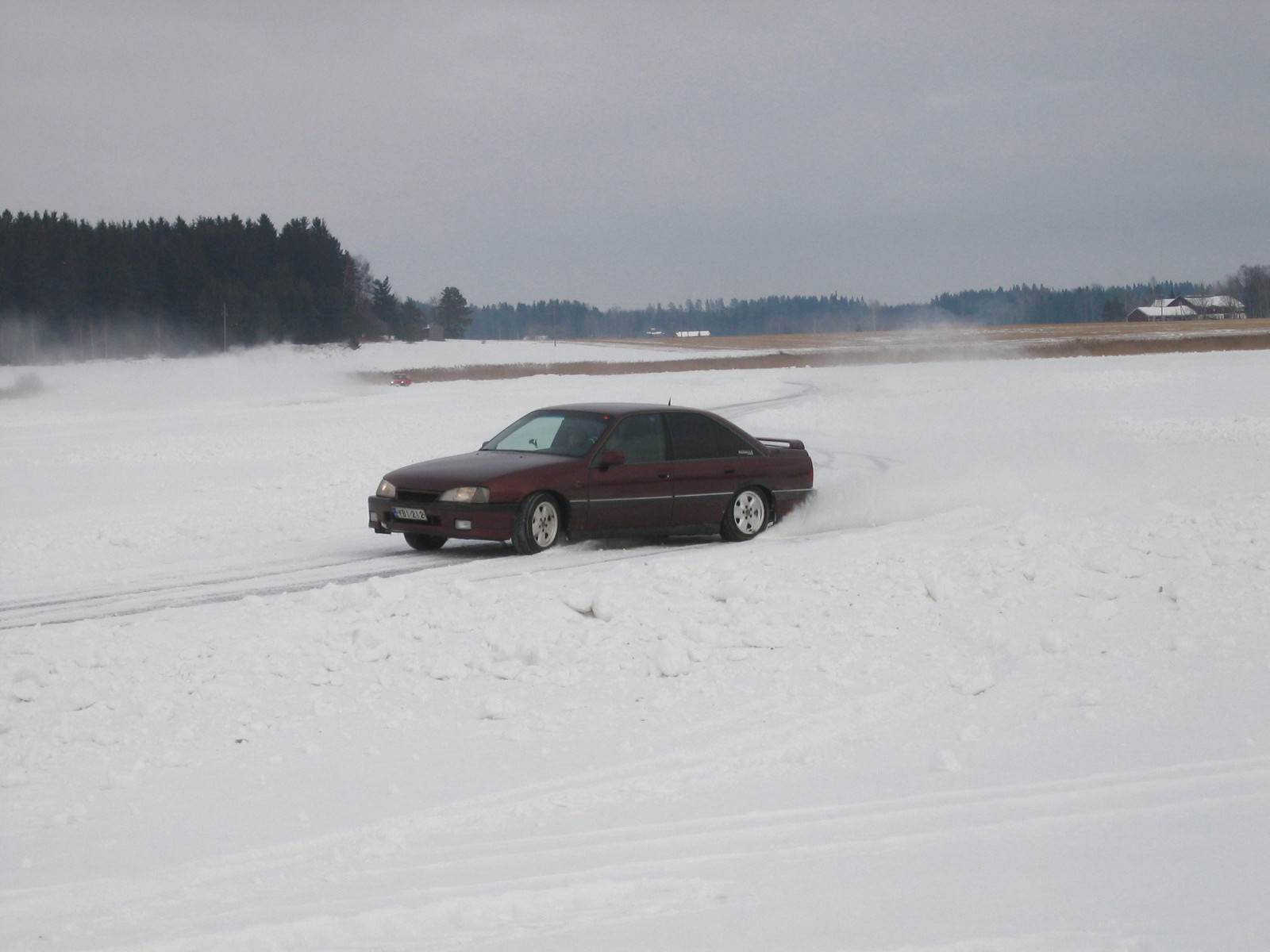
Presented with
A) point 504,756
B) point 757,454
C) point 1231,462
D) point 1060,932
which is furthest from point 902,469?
point 1060,932

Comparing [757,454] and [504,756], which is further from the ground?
[757,454]

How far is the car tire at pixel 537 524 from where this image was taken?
11.9 meters

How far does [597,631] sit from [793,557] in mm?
2856

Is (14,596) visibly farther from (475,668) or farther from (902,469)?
(902,469)

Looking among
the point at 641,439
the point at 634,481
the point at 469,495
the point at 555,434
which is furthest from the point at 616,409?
the point at 469,495

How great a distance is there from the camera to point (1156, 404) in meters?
34.6

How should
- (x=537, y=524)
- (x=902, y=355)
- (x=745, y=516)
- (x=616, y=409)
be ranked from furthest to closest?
(x=902, y=355), (x=745, y=516), (x=616, y=409), (x=537, y=524)

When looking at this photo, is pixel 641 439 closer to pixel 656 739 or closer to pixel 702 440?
pixel 702 440

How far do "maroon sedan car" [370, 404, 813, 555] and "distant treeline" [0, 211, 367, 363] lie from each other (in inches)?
2992

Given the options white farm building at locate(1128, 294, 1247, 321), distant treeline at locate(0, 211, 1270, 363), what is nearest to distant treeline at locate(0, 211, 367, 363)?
distant treeline at locate(0, 211, 1270, 363)

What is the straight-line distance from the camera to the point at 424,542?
42.0 ft

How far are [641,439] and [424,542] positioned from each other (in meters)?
2.39

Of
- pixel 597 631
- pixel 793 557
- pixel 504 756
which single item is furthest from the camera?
pixel 793 557

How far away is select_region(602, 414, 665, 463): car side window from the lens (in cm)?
1282
